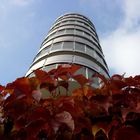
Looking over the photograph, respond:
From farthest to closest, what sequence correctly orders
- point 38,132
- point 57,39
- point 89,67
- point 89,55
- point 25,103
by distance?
1. point 57,39
2. point 89,55
3. point 89,67
4. point 25,103
5. point 38,132

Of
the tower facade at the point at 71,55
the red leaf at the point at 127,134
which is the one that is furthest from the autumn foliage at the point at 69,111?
the tower facade at the point at 71,55

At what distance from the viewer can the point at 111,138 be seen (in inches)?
55.3

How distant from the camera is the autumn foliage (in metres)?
1.37

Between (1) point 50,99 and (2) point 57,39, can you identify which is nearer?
(1) point 50,99

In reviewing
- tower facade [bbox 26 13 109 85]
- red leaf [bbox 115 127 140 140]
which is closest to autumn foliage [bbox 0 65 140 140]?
red leaf [bbox 115 127 140 140]

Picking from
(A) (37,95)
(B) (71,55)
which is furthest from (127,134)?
(B) (71,55)

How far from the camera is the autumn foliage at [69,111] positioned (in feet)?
4.51

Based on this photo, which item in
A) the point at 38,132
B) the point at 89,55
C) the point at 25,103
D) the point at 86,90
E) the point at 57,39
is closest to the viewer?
the point at 38,132

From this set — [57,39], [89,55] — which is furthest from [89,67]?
[57,39]

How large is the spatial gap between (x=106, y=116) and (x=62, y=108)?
19 cm

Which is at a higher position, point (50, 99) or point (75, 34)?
point (75, 34)

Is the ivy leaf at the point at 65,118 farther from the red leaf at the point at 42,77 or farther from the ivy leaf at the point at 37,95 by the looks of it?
the red leaf at the point at 42,77

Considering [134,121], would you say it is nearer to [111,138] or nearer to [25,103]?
[111,138]

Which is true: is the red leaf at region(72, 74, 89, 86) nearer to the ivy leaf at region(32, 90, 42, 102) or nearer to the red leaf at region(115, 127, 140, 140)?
the ivy leaf at region(32, 90, 42, 102)
